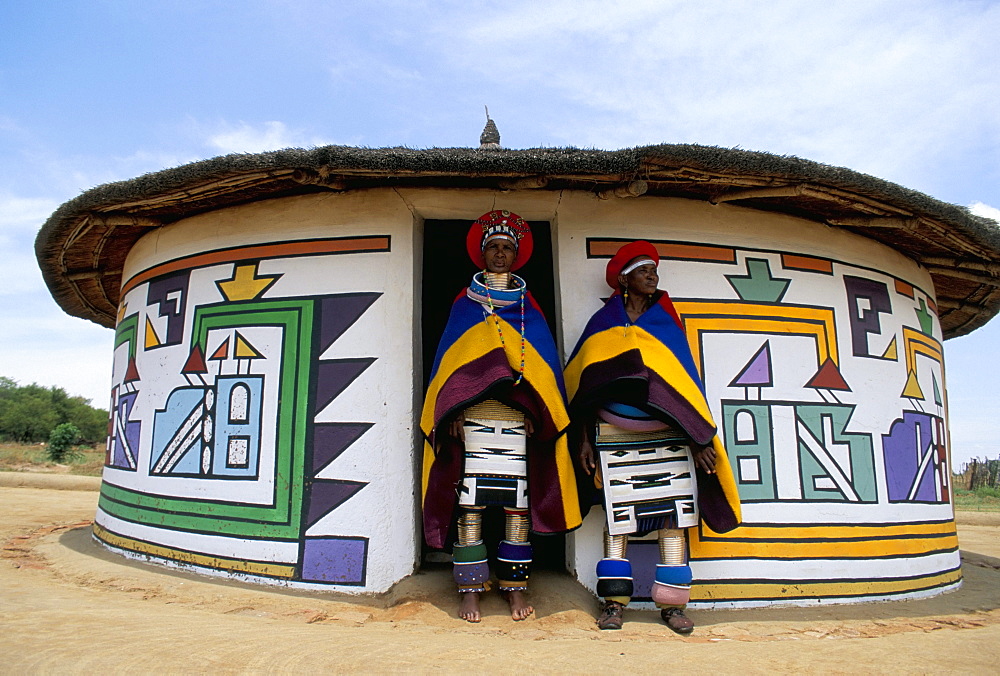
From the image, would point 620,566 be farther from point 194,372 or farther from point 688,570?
point 194,372

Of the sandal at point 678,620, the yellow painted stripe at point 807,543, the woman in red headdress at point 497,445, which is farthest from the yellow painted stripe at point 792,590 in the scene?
the woman in red headdress at point 497,445

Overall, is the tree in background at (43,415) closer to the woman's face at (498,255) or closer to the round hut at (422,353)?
the round hut at (422,353)

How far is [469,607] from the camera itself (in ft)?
11.2

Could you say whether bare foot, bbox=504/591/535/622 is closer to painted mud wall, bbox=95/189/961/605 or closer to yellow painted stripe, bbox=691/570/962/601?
painted mud wall, bbox=95/189/961/605

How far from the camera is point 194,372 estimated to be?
4.50 meters

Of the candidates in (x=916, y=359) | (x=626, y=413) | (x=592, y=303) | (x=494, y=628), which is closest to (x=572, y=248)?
(x=592, y=303)

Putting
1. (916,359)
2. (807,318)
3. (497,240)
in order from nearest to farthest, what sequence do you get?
(497,240) < (807,318) < (916,359)

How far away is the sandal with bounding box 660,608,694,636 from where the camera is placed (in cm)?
330

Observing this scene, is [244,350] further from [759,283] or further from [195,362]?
[759,283]

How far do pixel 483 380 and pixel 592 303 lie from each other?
3.50 feet

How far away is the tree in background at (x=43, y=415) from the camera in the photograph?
25266mm

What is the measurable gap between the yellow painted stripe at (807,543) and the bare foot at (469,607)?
Answer: 1395mm

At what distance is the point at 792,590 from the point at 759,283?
1.98 metres

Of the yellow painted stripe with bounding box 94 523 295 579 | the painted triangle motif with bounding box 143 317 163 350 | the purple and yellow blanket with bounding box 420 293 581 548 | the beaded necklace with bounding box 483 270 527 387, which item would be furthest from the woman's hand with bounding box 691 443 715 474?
the painted triangle motif with bounding box 143 317 163 350
